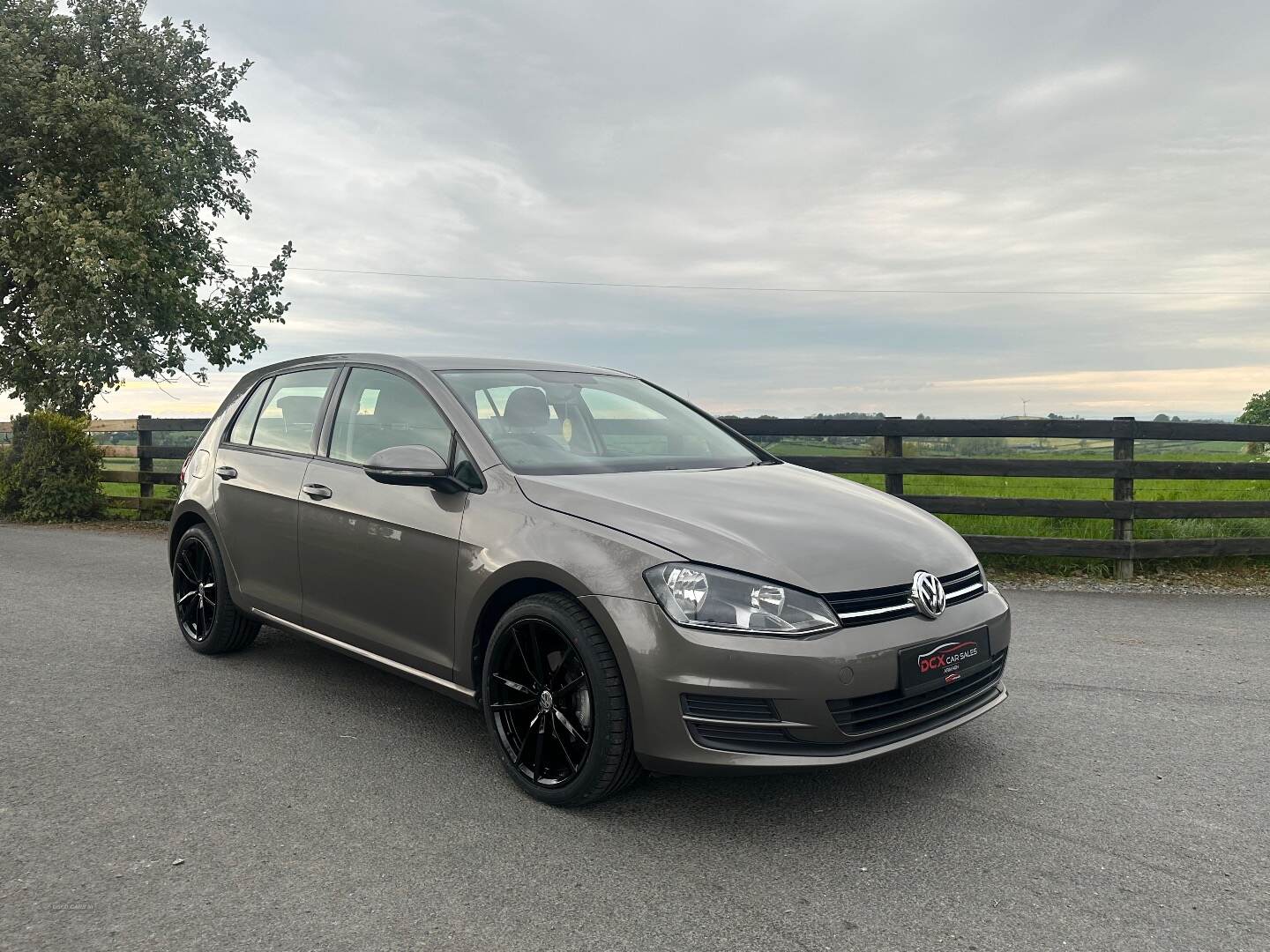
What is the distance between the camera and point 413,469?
3.79 m

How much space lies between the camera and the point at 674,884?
9.75 feet

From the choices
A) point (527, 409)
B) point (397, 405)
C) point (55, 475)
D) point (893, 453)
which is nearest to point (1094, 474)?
point (893, 453)

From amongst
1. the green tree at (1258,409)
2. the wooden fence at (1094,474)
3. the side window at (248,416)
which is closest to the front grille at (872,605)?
the side window at (248,416)

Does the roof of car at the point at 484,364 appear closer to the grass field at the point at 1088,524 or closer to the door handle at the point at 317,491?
the door handle at the point at 317,491

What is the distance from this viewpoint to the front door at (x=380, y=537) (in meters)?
3.92

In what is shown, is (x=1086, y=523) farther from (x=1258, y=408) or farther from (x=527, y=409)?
(x=1258, y=408)

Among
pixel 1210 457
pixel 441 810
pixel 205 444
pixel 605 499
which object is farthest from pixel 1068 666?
pixel 205 444

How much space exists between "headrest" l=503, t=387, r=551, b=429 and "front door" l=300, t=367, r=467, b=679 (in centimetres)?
29

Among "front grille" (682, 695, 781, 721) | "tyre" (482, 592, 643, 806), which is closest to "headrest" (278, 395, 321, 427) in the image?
"tyre" (482, 592, 643, 806)

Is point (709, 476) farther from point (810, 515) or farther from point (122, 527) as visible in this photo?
point (122, 527)

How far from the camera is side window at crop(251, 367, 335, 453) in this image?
4.95 meters

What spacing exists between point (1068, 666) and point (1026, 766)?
1.81 meters

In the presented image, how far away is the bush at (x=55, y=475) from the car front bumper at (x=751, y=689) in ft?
45.0

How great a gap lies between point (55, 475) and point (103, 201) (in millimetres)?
5252
